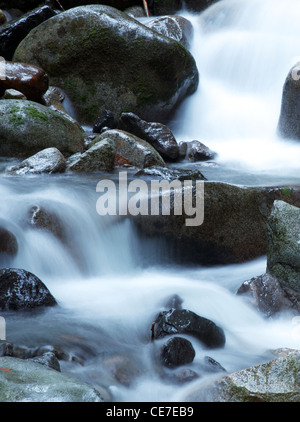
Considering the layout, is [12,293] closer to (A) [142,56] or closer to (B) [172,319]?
(B) [172,319]

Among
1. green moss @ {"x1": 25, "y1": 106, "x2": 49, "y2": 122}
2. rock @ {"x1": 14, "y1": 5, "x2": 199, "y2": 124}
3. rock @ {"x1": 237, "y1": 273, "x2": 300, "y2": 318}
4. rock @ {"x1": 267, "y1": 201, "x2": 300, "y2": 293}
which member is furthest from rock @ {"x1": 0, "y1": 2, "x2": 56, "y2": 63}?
rock @ {"x1": 237, "y1": 273, "x2": 300, "y2": 318}

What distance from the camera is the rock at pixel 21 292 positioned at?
12.7ft

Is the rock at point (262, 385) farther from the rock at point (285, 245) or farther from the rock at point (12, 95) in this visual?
the rock at point (12, 95)

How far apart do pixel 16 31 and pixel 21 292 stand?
8.80 metres

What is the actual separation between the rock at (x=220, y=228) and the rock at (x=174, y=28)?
766cm

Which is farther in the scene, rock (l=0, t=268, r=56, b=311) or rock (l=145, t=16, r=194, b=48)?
rock (l=145, t=16, r=194, b=48)

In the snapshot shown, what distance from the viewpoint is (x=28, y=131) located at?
728 cm

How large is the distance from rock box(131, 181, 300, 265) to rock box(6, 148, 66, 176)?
6.03 ft

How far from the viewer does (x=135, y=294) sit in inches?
177

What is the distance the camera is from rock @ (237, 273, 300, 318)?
13.9 feet

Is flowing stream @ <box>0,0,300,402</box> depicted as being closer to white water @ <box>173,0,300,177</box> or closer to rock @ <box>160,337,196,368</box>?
rock @ <box>160,337,196,368</box>

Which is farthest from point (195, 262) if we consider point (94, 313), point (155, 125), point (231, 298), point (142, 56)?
point (142, 56)

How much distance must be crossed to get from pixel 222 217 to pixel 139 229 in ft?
3.00

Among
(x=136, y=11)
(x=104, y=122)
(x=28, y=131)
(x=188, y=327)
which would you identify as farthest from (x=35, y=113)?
(x=136, y=11)
